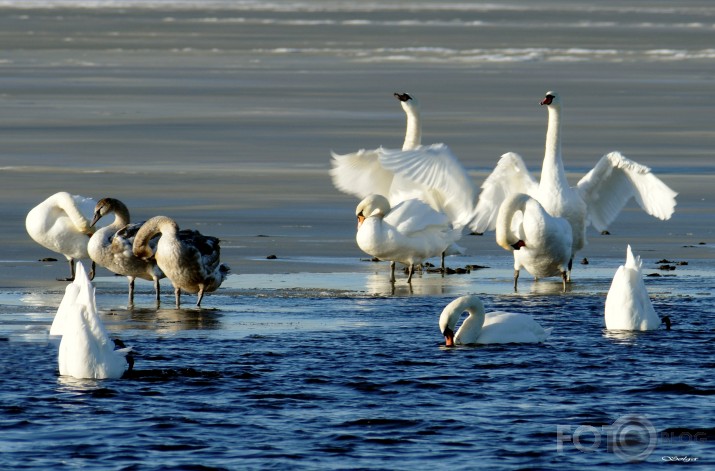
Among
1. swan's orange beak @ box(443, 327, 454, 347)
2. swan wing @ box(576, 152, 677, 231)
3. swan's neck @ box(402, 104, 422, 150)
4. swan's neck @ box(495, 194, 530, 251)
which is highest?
swan's neck @ box(402, 104, 422, 150)

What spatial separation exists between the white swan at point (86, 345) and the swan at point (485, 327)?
2589mm

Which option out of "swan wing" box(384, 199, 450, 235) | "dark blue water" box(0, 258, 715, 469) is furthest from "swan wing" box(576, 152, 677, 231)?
"dark blue water" box(0, 258, 715, 469)

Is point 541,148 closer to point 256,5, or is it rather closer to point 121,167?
point 121,167

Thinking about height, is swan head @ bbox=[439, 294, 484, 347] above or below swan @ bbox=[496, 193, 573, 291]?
below

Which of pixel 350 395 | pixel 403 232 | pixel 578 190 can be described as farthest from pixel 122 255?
pixel 578 190

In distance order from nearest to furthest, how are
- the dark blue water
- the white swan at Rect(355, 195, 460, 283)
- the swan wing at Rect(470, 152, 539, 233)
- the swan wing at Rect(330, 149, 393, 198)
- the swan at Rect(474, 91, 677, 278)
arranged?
1. the dark blue water
2. the white swan at Rect(355, 195, 460, 283)
3. the swan at Rect(474, 91, 677, 278)
4. the swan wing at Rect(470, 152, 539, 233)
5. the swan wing at Rect(330, 149, 393, 198)

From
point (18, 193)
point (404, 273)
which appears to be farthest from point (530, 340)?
point (18, 193)

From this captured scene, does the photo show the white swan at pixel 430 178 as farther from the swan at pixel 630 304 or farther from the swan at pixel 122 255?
the swan at pixel 630 304

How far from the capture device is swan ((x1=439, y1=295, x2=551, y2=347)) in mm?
11164

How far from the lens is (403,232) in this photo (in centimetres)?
1506

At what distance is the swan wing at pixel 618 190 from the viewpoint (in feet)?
53.8

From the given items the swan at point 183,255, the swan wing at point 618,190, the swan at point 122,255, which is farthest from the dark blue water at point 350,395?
the swan wing at point 618,190

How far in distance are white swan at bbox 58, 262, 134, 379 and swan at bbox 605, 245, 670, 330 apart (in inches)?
153

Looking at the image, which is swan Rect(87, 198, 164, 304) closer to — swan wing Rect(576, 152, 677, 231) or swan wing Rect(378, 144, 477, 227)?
swan wing Rect(378, 144, 477, 227)
